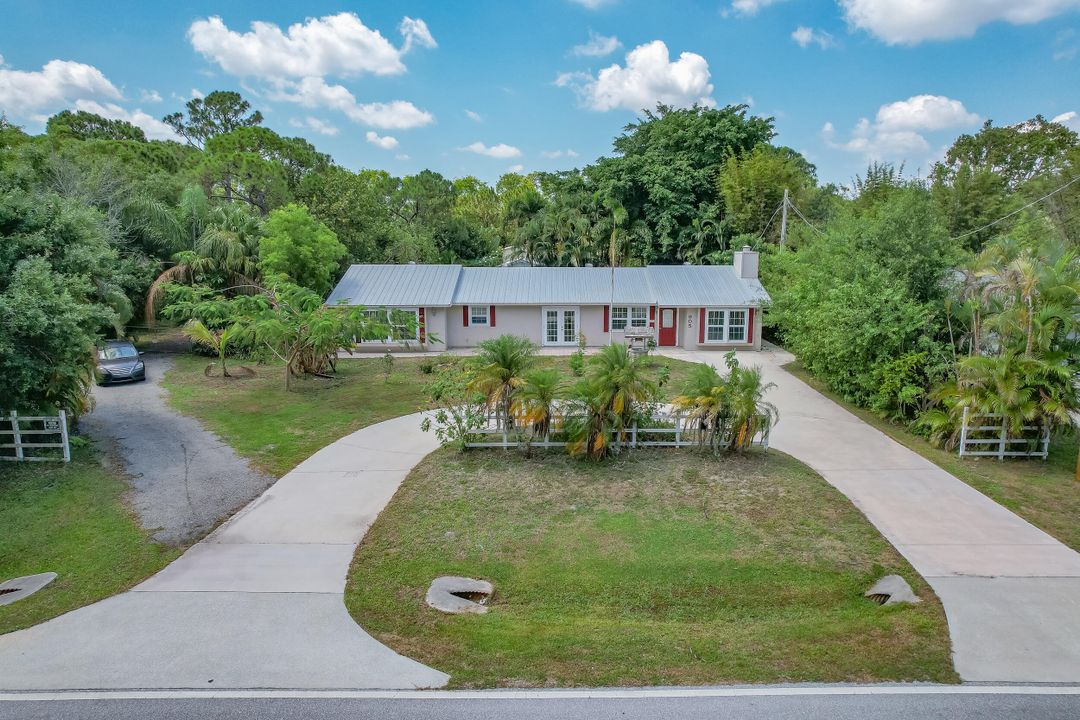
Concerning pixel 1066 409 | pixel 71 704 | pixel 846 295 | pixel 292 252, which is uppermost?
pixel 292 252

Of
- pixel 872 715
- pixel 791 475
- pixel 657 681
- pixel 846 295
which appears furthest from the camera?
pixel 846 295

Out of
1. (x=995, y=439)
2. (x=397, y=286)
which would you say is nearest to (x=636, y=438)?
(x=995, y=439)

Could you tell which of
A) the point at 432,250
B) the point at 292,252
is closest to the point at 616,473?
the point at 292,252

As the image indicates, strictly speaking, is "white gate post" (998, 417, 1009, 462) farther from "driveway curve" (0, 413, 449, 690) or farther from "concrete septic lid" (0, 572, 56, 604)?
"concrete septic lid" (0, 572, 56, 604)

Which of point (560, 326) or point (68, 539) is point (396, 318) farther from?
point (68, 539)

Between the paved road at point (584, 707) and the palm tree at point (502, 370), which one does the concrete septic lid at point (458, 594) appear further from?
the palm tree at point (502, 370)

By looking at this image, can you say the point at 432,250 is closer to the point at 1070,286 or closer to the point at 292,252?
the point at 292,252

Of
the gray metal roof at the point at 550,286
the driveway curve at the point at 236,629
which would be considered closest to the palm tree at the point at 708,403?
the driveway curve at the point at 236,629

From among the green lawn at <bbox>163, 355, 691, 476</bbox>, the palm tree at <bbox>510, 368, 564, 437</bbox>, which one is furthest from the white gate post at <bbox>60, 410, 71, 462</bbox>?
the palm tree at <bbox>510, 368, 564, 437</bbox>

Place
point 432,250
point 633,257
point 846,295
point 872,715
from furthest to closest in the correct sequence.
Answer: point 432,250 → point 633,257 → point 846,295 → point 872,715
